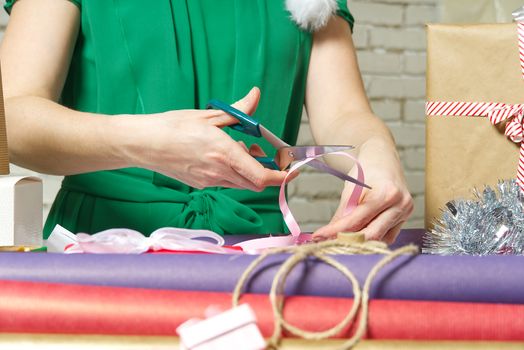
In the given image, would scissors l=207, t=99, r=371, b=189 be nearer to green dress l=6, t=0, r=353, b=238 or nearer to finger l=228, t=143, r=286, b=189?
finger l=228, t=143, r=286, b=189

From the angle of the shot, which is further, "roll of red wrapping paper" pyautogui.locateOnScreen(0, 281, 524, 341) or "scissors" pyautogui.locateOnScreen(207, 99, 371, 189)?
"scissors" pyautogui.locateOnScreen(207, 99, 371, 189)

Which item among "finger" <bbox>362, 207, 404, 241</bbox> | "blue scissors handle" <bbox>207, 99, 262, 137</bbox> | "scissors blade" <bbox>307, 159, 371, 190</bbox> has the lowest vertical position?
"finger" <bbox>362, 207, 404, 241</bbox>

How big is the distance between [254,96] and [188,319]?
351 mm

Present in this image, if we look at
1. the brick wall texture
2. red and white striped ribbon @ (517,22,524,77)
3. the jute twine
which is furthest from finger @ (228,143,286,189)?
the brick wall texture

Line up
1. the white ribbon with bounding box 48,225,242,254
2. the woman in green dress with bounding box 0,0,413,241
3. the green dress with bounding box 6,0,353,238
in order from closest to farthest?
the white ribbon with bounding box 48,225,242,254 < the woman in green dress with bounding box 0,0,413,241 < the green dress with bounding box 6,0,353,238

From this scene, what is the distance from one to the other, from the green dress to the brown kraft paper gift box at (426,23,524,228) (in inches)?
9.3

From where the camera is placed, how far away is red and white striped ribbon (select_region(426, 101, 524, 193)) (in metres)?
0.81

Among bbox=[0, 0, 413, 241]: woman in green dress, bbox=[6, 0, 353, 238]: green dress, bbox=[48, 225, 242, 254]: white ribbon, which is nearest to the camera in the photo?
bbox=[48, 225, 242, 254]: white ribbon

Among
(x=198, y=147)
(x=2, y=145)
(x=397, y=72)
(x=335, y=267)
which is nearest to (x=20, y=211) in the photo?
(x=2, y=145)

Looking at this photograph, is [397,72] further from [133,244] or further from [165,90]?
[133,244]

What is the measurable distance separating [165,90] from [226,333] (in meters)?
0.59

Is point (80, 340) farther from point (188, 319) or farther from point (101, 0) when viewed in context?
point (101, 0)

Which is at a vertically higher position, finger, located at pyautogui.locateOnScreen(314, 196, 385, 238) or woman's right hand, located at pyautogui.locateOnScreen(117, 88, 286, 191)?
woman's right hand, located at pyautogui.locateOnScreen(117, 88, 286, 191)

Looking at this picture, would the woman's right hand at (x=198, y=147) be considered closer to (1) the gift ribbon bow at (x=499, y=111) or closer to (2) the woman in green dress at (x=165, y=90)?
(2) the woman in green dress at (x=165, y=90)
